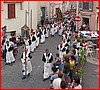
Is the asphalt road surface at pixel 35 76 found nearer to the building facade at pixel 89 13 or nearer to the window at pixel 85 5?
the building facade at pixel 89 13

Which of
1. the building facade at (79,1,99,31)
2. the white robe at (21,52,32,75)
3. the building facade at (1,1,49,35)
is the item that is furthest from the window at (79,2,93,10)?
the white robe at (21,52,32,75)

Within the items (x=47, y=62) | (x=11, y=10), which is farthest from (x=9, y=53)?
(x=11, y=10)

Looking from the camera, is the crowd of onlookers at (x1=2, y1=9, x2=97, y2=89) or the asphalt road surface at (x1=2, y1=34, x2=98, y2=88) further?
the asphalt road surface at (x1=2, y1=34, x2=98, y2=88)

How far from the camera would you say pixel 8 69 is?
1916 centimetres

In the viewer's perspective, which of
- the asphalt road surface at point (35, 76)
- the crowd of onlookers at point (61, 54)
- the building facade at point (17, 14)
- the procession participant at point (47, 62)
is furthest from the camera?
the building facade at point (17, 14)

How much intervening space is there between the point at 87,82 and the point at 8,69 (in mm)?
5038

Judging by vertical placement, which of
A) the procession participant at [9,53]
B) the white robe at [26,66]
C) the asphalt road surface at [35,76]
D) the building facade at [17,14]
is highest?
the building facade at [17,14]

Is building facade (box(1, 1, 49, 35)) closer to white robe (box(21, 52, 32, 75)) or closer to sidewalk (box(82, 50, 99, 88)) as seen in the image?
sidewalk (box(82, 50, 99, 88))

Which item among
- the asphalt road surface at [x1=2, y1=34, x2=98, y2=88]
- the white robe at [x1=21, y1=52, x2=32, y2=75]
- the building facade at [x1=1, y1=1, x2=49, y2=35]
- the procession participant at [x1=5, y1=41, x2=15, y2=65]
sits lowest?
the asphalt road surface at [x1=2, y1=34, x2=98, y2=88]

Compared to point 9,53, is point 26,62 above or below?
below

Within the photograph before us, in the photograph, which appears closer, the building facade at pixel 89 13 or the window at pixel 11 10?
the window at pixel 11 10

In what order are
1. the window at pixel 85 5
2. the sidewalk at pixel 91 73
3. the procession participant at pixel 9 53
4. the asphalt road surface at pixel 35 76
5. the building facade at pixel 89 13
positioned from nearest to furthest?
the asphalt road surface at pixel 35 76 → the sidewalk at pixel 91 73 → the procession participant at pixel 9 53 → the building facade at pixel 89 13 → the window at pixel 85 5

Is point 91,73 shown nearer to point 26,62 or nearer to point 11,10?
point 26,62

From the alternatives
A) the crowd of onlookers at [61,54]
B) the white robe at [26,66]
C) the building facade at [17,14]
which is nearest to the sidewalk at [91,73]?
the crowd of onlookers at [61,54]
